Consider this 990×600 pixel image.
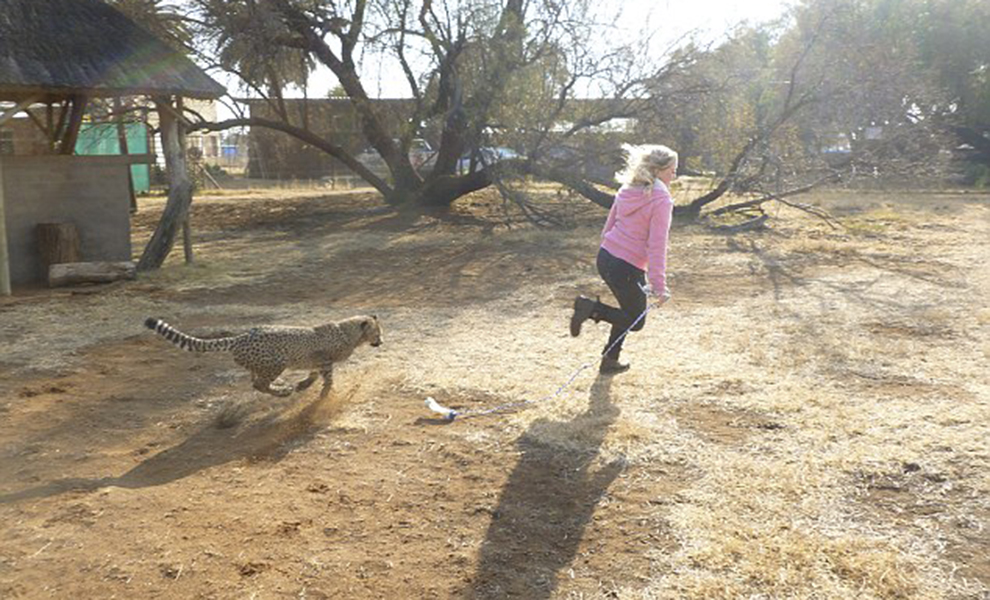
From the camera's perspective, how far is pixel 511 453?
4.77 m

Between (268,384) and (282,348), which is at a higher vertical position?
(282,348)

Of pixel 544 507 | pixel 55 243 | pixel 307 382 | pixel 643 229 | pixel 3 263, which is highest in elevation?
pixel 643 229

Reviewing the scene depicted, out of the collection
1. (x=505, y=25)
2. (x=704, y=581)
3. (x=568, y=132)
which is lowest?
(x=704, y=581)

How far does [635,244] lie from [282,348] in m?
2.52

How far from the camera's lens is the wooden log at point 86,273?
10.3m

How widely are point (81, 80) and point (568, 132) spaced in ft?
29.2

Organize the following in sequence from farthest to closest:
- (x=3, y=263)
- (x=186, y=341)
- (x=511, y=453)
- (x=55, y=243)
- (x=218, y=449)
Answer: (x=55, y=243) < (x=3, y=263) < (x=186, y=341) < (x=218, y=449) < (x=511, y=453)

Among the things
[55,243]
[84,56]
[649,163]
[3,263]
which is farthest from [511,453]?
[84,56]

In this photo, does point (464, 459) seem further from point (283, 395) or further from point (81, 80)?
point (81, 80)

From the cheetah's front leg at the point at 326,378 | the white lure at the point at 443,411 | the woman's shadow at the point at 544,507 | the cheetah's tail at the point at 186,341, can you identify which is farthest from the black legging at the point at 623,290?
the cheetah's tail at the point at 186,341

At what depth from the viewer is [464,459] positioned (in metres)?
4.70

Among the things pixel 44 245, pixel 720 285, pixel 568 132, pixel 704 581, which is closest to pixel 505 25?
pixel 568 132

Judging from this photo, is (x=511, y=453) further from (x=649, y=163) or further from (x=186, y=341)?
(x=649, y=163)

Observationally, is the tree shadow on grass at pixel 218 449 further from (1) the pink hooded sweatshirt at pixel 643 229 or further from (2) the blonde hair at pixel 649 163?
(2) the blonde hair at pixel 649 163
